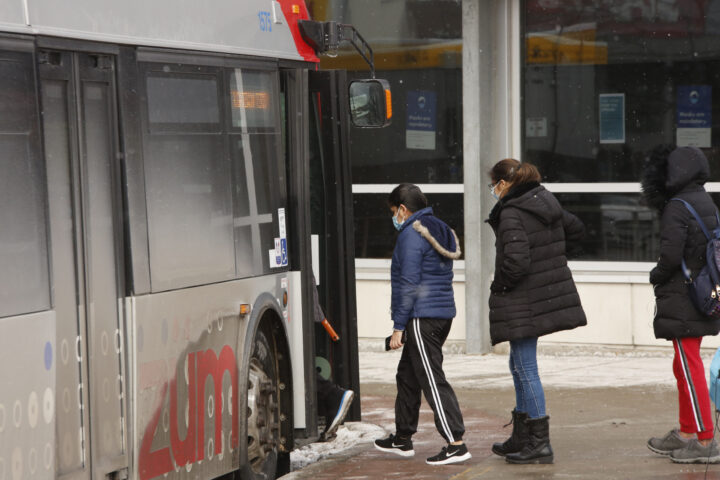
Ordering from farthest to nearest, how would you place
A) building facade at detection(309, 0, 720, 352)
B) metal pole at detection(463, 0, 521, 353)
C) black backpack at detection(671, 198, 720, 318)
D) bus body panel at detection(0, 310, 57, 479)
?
1. metal pole at detection(463, 0, 521, 353)
2. building facade at detection(309, 0, 720, 352)
3. black backpack at detection(671, 198, 720, 318)
4. bus body panel at detection(0, 310, 57, 479)

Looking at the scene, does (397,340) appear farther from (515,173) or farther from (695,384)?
(695,384)

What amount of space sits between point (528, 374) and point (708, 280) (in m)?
1.10

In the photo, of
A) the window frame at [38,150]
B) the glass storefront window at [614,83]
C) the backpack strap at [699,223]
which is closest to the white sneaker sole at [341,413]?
the backpack strap at [699,223]

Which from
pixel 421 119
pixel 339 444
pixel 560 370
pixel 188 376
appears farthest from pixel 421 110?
pixel 188 376

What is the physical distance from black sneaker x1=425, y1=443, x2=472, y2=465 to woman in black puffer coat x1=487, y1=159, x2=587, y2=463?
0.26 meters

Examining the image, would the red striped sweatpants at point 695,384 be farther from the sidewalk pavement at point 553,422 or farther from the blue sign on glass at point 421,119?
the blue sign on glass at point 421,119

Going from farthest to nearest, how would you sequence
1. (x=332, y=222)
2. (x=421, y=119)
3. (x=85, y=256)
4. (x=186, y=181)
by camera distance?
(x=421, y=119)
(x=332, y=222)
(x=186, y=181)
(x=85, y=256)

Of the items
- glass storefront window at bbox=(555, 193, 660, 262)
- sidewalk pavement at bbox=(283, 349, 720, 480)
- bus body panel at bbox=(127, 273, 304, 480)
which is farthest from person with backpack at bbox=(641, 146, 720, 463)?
glass storefront window at bbox=(555, 193, 660, 262)

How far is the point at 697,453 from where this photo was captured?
25.3 feet

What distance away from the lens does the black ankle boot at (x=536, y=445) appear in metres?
7.80

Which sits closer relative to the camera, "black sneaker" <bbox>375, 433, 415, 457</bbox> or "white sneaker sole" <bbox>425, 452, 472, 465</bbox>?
"white sneaker sole" <bbox>425, 452, 472, 465</bbox>

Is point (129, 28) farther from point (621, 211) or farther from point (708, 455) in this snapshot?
point (621, 211)

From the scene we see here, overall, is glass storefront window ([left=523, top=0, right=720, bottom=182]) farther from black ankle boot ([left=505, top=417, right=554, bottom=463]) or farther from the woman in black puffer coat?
black ankle boot ([left=505, top=417, right=554, bottom=463])

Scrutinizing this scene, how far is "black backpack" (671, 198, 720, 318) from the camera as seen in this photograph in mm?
7520
